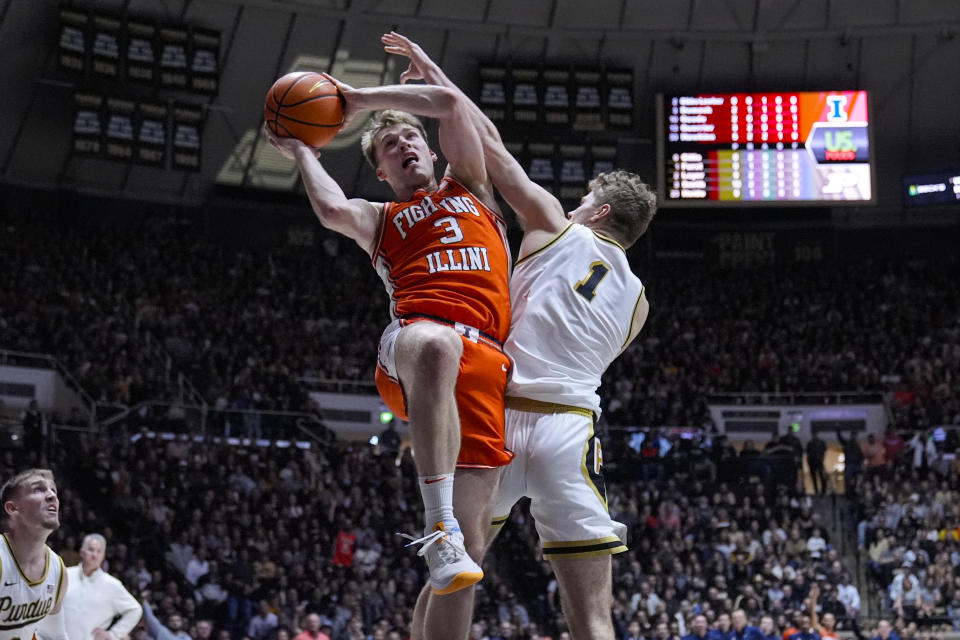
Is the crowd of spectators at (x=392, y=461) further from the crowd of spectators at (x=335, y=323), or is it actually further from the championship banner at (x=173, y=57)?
the championship banner at (x=173, y=57)

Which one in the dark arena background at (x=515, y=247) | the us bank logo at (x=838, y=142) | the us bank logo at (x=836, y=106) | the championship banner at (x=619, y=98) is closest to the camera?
the dark arena background at (x=515, y=247)

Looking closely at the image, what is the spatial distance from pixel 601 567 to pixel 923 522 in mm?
16269

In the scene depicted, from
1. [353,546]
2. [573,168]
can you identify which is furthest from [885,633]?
[573,168]

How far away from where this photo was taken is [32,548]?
7.13 m

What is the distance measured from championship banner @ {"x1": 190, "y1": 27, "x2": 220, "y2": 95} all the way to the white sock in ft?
68.4

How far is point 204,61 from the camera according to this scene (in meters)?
24.5

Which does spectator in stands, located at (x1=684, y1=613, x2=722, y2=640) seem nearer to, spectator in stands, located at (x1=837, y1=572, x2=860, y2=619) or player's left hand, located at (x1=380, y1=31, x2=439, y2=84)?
spectator in stands, located at (x1=837, y1=572, x2=860, y2=619)

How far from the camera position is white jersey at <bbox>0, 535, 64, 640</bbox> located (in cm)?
696

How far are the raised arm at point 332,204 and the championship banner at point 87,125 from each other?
64.4 feet

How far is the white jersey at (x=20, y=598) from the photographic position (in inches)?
274

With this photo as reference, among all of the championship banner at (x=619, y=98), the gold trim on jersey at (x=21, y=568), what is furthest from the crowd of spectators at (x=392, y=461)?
the gold trim on jersey at (x=21, y=568)

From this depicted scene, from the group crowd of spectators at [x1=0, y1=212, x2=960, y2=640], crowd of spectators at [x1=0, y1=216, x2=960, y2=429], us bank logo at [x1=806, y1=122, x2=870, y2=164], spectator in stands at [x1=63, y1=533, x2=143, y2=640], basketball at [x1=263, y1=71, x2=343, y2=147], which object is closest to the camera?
basketball at [x1=263, y1=71, x2=343, y2=147]

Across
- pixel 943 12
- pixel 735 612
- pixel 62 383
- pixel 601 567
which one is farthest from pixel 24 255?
pixel 601 567

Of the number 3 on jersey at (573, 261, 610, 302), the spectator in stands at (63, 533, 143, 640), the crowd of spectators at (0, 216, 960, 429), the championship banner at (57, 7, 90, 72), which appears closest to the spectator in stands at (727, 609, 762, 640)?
the spectator in stands at (63, 533, 143, 640)
